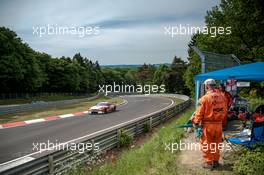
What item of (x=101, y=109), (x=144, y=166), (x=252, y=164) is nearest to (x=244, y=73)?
(x=252, y=164)

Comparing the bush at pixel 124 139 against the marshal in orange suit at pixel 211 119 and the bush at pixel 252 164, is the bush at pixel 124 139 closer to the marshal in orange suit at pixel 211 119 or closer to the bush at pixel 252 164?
the marshal in orange suit at pixel 211 119

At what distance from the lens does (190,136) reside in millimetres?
11523

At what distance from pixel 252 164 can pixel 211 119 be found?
3.98 feet

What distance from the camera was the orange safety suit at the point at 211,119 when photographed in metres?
6.82

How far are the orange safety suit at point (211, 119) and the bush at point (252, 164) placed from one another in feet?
1.98

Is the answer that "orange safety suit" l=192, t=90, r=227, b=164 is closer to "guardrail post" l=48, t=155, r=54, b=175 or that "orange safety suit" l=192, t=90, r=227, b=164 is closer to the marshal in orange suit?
the marshal in orange suit

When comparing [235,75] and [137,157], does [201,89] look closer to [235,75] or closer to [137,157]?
[235,75]

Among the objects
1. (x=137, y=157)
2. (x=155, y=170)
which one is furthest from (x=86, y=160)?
(x=155, y=170)

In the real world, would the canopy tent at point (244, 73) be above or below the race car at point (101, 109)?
above

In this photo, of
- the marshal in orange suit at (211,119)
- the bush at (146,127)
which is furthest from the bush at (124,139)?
the marshal in orange suit at (211,119)

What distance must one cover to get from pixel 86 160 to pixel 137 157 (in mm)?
1413

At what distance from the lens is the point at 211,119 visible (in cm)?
685

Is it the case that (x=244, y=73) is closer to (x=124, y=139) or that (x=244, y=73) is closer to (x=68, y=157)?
(x=124, y=139)

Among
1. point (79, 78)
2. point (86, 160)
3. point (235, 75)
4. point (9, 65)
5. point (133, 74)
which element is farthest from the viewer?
point (133, 74)
